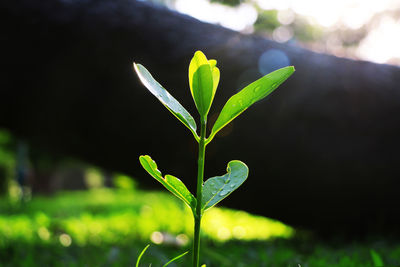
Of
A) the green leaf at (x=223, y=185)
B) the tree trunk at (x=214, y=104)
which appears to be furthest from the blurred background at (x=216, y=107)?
the green leaf at (x=223, y=185)

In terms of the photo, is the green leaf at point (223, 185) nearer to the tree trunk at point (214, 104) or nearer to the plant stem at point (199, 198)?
the plant stem at point (199, 198)

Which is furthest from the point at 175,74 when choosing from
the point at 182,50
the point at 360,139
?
the point at 360,139

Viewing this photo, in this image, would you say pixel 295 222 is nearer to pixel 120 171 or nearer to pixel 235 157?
pixel 235 157

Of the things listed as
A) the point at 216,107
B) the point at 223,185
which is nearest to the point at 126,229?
the point at 216,107

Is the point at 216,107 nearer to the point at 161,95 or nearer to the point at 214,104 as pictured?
the point at 214,104

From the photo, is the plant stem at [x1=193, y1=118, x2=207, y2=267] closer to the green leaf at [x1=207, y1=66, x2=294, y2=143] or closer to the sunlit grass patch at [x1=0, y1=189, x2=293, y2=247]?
the green leaf at [x1=207, y1=66, x2=294, y2=143]
